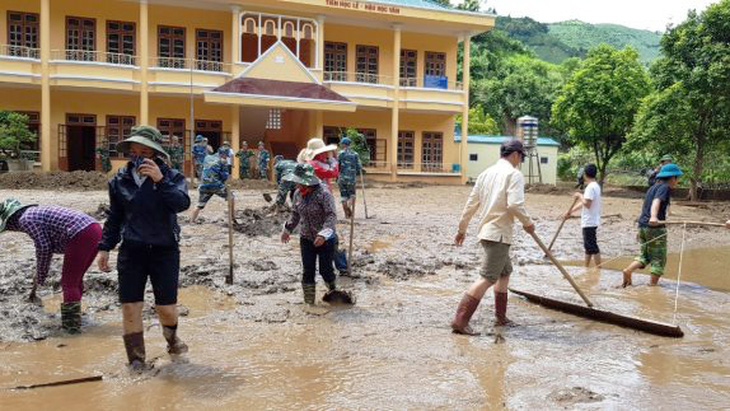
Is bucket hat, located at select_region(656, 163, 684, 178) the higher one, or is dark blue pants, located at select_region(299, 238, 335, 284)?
bucket hat, located at select_region(656, 163, 684, 178)

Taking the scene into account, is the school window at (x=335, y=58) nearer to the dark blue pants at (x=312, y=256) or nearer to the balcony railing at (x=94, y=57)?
the balcony railing at (x=94, y=57)

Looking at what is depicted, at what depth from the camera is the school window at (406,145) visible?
2992 centimetres

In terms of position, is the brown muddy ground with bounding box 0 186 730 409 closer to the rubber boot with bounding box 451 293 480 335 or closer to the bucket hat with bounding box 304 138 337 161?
the rubber boot with bounding box 451 293 480 335

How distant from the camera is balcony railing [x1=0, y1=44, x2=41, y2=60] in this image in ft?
77.0

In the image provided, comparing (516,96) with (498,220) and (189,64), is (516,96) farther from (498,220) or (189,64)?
(498,220)

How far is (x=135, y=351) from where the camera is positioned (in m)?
4.63

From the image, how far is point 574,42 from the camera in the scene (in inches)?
4722

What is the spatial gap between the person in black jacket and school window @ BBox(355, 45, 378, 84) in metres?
25.0

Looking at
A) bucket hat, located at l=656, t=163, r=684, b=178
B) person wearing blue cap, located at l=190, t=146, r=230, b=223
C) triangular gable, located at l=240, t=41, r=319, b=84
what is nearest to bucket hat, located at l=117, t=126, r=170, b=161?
bucket hat, located at l=656, t=163, r=684, b=178

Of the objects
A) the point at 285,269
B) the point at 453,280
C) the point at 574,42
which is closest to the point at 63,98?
the point at 285,269

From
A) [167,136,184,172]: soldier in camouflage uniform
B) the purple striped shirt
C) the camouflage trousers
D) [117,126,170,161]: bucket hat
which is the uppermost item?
[167,136,184,172]: soldier in camouflage uniform

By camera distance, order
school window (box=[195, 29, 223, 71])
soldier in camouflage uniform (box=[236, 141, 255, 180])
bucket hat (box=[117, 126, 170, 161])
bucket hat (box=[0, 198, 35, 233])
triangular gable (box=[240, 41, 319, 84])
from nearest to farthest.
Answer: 1. bucket hat (box=[117, 126, 170, 161])
2. bucket hat (box=[0, 198, 35, 233])
3. soldier in camouflage uniform (box=[236, 141, 255, 180])
4. triangular gable (box=[240, 41, 319, 84])
5. school window (box=[195, 29, 223, 71])

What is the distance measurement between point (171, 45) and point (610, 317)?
2377 cm

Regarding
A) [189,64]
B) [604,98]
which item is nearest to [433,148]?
[604,98]
